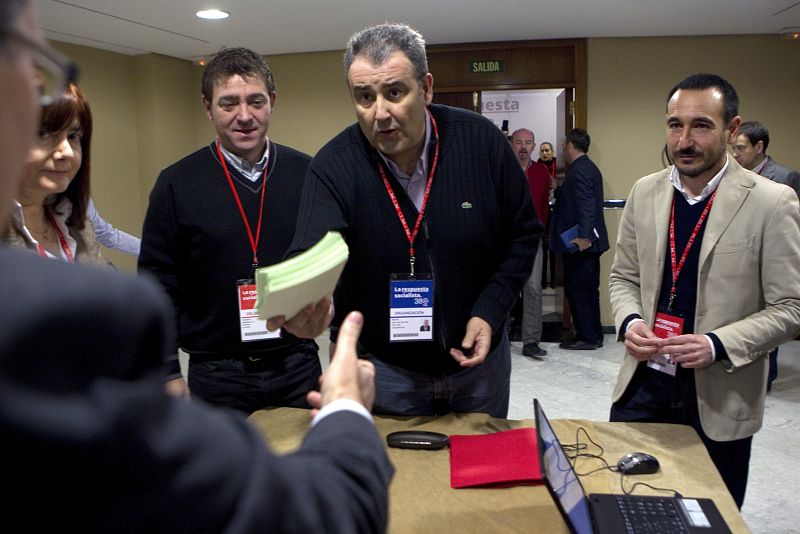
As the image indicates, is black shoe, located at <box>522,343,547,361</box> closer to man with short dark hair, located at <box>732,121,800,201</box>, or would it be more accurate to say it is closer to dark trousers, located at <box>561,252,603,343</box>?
dark trousers, located at <box>561,252,603,343</box>

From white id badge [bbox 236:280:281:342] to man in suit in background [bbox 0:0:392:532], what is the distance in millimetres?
1533

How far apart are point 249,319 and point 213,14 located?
135 inches

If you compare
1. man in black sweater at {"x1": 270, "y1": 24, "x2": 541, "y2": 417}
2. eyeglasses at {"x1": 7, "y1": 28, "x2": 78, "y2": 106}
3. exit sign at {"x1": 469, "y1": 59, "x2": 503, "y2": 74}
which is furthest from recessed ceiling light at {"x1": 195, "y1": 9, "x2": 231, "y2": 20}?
eyeglasses at {"x1": 7, "y1": 28, "x2": 78, "y2": 106}

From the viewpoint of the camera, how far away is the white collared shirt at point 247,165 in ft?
7.05

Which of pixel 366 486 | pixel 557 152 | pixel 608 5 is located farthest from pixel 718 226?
pixel 557 152

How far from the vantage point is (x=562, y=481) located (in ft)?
3.83

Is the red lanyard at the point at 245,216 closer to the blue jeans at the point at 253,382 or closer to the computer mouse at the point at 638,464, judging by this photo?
the blue jeans at the point at 253,382

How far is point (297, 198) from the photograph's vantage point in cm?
213

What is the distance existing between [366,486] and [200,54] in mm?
6519

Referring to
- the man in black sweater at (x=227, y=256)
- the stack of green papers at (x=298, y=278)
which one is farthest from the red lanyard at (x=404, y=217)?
the stack of green papers at (x=298, y=278)

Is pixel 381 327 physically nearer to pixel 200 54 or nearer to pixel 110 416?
pixel 110 416

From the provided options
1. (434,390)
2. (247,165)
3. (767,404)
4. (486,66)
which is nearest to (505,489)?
(434,390)

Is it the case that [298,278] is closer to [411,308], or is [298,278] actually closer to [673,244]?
[411,308]

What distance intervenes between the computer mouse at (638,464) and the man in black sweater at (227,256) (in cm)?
101
